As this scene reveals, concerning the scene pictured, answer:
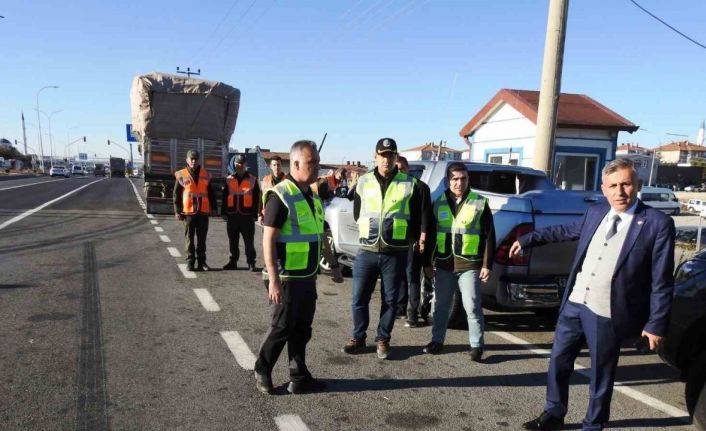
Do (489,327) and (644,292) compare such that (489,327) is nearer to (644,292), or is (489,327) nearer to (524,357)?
(524,357)

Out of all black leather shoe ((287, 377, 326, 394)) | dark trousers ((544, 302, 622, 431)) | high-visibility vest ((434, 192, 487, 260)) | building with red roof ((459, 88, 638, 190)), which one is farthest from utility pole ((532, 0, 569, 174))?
building with red roof ((459, 88, 638, 190))

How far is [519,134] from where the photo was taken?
56.9 ft

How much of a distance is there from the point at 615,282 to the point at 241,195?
5.94 m

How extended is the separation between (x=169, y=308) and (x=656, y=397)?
4.75 meters

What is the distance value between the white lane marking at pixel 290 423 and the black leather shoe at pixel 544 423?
57.1 inches

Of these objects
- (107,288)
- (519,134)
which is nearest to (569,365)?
(107,288)

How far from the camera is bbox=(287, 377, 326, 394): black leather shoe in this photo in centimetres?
362

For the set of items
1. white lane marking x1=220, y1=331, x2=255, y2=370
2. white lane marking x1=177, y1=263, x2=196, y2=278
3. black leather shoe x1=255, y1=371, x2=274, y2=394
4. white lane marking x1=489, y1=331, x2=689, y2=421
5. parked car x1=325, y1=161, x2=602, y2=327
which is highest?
parked car x1=325, y1=161, x2=602, y2=327

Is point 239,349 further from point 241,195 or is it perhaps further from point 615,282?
point 241,195

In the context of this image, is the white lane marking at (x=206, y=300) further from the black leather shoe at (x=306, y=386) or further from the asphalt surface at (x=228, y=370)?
the black leather shoe at (x=306, y=386)

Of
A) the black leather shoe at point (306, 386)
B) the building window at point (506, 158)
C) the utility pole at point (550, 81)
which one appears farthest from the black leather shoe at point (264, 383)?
the building window at point (506, 158)

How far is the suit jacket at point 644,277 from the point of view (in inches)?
109

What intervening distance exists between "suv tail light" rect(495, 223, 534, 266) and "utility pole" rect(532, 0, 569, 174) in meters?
4.74

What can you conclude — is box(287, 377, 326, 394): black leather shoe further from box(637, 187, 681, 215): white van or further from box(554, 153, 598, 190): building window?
box(637, 187, 681, 215): white van
